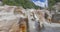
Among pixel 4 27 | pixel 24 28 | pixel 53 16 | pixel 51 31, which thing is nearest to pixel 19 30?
pixel 24 28

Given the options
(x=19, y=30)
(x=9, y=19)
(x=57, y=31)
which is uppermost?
(x=9, y=19)

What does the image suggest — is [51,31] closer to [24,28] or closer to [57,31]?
[57,31]

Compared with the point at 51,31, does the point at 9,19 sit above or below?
above

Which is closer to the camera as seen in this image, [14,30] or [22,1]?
[14,30]

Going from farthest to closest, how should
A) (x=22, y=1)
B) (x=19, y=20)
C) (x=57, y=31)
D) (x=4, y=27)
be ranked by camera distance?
1. (x=22, y=1)
2. (x=57, y=31)
3. (x=19, y=20)
4. (x=4, y=27)

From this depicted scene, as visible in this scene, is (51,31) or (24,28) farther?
(51,31)

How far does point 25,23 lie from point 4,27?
261 millimetres

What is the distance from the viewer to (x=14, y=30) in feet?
5.17

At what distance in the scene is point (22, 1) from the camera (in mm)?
4617

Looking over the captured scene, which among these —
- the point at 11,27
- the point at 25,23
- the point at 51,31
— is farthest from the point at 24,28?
the point at 51,31

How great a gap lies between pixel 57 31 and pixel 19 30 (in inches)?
89.0

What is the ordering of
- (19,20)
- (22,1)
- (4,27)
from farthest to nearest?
1. (22,1)
2. (19,20)
3. (4,27)

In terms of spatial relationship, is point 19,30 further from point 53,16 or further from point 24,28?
point 53,16

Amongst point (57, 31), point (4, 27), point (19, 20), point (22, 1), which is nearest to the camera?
point (4, 27)
